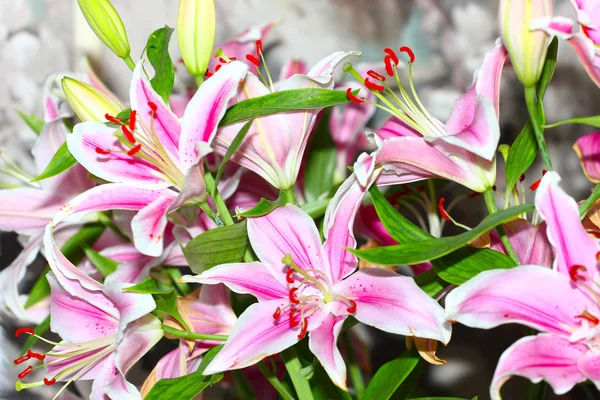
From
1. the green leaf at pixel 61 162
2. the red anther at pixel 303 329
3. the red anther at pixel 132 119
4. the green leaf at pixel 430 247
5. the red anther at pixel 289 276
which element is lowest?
the red anther at pixel 303 329

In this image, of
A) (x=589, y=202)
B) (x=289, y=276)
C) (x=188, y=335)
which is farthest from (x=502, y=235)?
(x=188, y=335)

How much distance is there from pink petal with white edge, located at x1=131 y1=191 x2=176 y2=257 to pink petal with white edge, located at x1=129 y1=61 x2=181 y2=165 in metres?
0.05

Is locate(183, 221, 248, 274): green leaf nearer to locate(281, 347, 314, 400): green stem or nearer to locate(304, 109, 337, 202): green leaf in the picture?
locate(281, 347, 314, 400): green stem

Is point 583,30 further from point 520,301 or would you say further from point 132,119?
point 132,119

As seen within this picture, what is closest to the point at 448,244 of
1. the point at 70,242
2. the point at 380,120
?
the point at 70,242

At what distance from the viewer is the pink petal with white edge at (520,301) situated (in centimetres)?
52

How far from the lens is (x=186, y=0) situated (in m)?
0.65

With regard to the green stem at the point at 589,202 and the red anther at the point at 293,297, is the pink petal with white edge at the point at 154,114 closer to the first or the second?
the red anther at the point at 293,297

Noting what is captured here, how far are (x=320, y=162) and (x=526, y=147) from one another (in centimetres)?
32

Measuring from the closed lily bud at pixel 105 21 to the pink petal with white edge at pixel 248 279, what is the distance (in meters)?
0.22

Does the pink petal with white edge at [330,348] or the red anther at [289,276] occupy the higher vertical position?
the red anther at [289,276]

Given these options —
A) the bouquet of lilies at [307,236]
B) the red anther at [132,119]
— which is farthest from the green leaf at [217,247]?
the red anther at [132,119]

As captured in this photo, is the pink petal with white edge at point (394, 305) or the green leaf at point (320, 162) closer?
the pink petal with white edge at point (394, 305)

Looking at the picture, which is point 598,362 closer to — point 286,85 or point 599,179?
point 599,179
